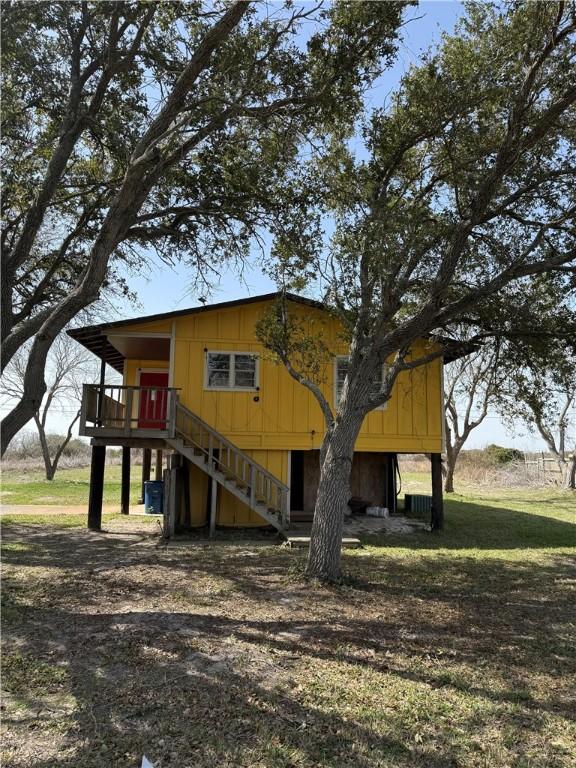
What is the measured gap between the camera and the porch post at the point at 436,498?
1370 centimetres

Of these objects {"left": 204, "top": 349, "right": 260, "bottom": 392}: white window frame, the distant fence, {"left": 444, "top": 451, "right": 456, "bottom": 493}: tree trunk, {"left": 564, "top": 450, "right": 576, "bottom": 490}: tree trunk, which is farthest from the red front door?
the distant fence

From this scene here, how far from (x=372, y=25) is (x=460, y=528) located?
11.5 metres

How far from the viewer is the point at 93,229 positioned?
433 inches

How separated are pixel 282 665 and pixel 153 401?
9.50m

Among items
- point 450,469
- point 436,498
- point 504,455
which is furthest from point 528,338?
point 504,455

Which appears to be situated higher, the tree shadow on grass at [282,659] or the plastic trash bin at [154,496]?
the plastic trash bin at [154,496]

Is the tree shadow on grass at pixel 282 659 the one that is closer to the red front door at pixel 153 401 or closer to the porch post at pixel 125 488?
the red front door at pixel 153 401

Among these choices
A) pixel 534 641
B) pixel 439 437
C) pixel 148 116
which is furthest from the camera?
pixel 439 437

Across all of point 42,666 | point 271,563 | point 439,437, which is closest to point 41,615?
point 42,666

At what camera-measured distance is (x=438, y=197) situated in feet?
29.0

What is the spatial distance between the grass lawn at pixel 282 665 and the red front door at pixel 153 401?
12.3 feet

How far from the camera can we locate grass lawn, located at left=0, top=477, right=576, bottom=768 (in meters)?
3.51

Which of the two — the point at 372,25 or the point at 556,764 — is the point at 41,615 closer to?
the point at 556,764

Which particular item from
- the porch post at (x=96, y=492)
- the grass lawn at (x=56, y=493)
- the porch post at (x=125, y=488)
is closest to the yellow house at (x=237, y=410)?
the porch post at (x=96, y=492)
